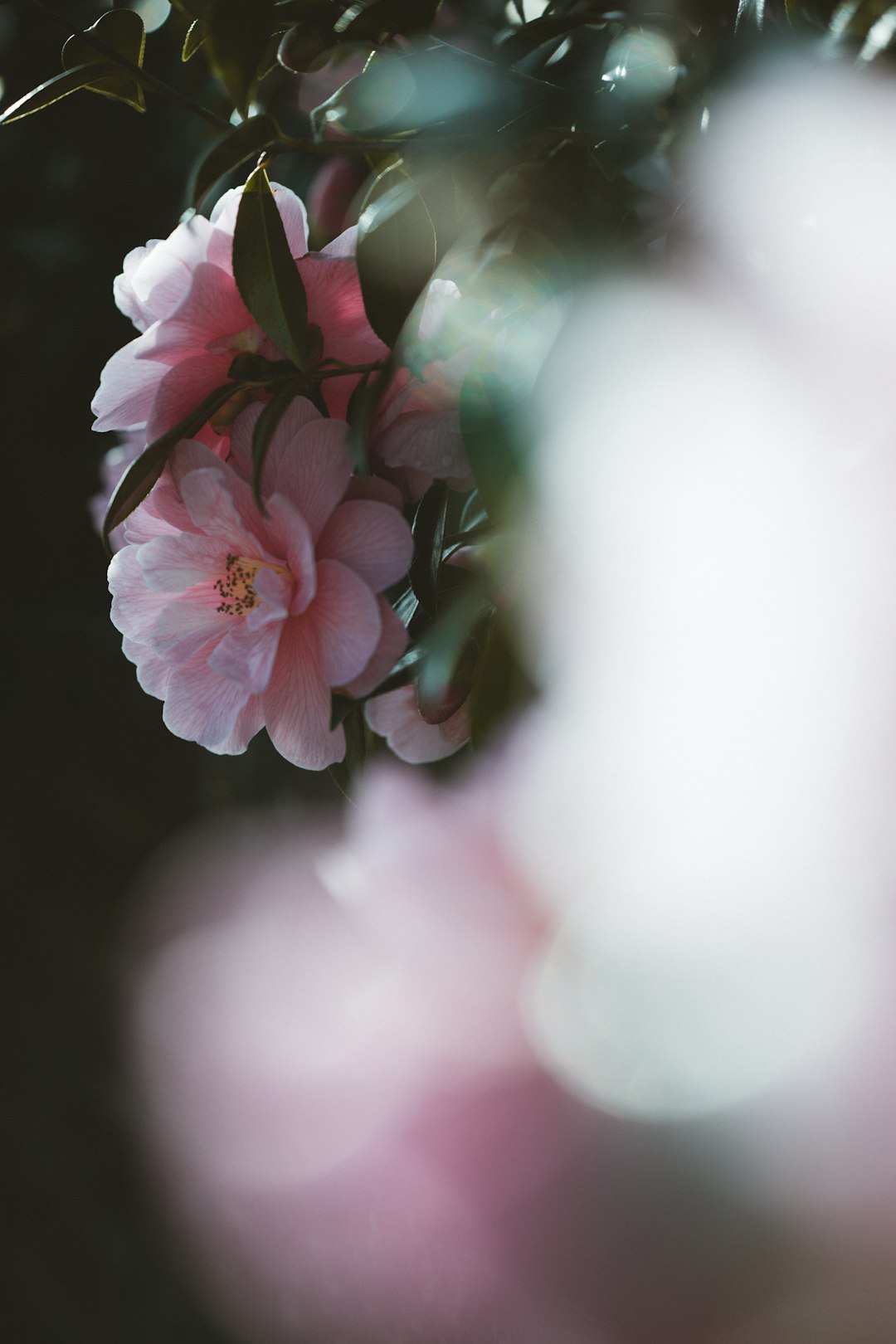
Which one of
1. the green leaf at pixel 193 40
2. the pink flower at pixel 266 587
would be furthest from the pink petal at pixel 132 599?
the green leaf at pixel 193 40

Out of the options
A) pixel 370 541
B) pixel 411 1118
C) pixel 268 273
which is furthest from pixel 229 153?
pixel 411 1118

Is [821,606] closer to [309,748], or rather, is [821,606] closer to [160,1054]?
[309,748]

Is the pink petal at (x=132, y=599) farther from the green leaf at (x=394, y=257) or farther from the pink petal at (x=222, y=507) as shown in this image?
the green leaf at (x=394, y=257)

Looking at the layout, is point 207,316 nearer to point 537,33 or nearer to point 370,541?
point 370,541

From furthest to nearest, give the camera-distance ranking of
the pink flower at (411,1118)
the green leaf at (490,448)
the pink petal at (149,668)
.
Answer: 1. the pink flower at (411,1118)
2. the pink petal at (149,668)
3. the green leaf at (490,448)

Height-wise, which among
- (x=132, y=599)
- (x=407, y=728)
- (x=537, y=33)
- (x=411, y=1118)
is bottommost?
A: (x=411, y=1118)

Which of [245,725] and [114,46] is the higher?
[114,46]

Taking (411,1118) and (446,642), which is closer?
(446,642)
